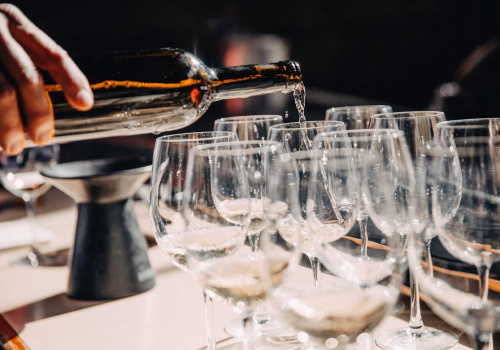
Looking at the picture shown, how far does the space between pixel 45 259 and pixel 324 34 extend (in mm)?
5232

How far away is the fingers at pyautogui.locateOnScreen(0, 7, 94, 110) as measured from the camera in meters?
0.88

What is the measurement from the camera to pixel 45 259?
1.42 meters

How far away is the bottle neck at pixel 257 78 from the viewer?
1.05 metres

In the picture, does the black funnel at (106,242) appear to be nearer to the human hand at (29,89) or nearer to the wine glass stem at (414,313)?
the human hand at (29,89)

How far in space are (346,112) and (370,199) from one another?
811 mm

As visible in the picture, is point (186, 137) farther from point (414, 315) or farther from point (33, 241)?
point (33, 241)

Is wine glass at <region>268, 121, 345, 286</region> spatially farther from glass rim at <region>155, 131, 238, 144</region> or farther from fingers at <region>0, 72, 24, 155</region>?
fingers at <region>0, 72, 24, 155</region>

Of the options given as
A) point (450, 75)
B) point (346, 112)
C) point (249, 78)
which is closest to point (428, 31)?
point (450, 75)

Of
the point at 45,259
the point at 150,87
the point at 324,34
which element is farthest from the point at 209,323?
the point at 324,34

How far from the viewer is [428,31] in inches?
229

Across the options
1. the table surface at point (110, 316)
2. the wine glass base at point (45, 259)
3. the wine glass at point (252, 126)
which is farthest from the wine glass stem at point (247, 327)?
the wine glass base at point (45, 259)

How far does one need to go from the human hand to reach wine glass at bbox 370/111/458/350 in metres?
0.53

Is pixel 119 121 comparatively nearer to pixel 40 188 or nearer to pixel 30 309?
pixel 30 309

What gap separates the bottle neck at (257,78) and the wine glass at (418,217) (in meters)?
0.18
